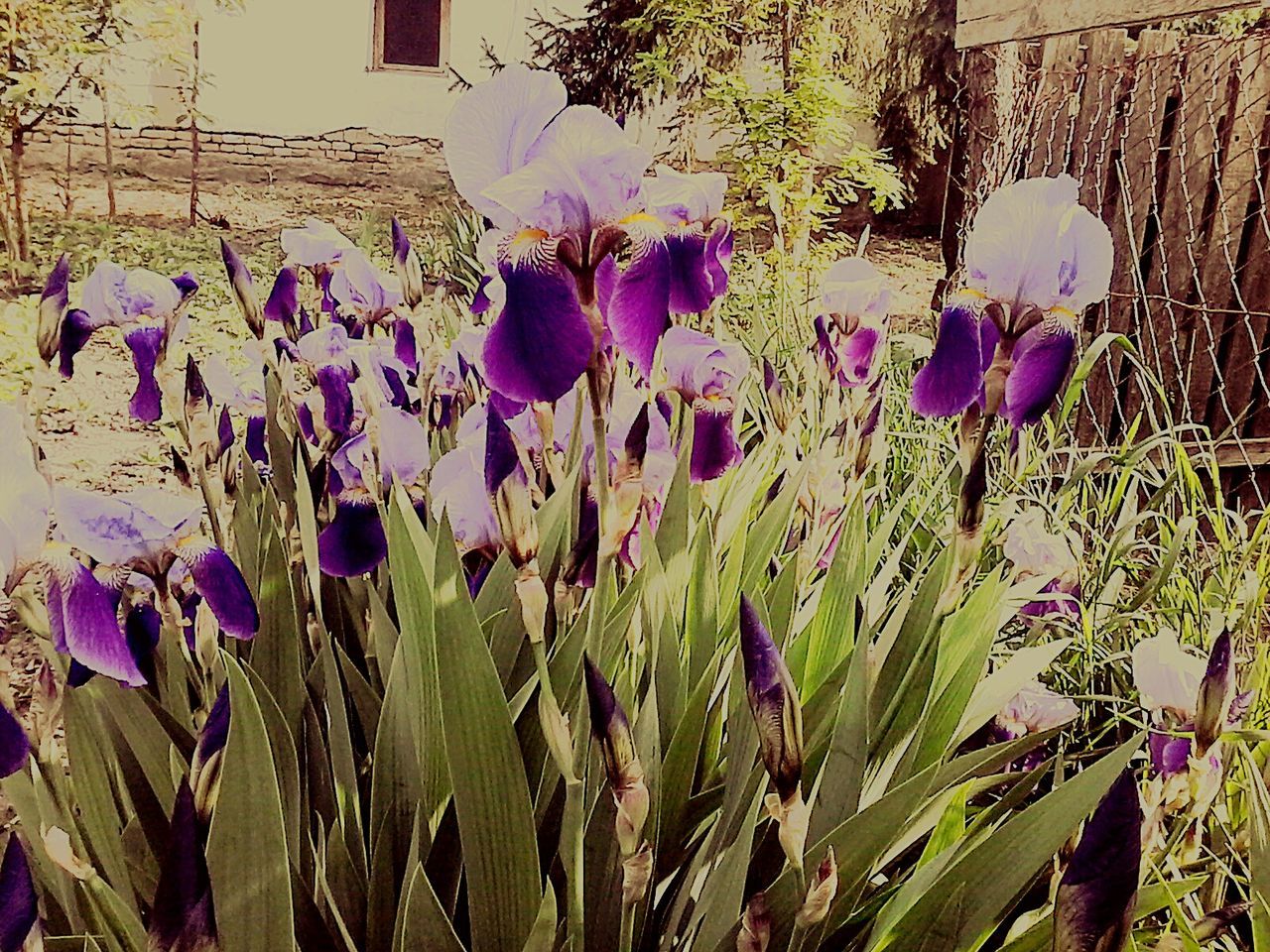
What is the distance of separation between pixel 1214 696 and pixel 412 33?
19.4 ft

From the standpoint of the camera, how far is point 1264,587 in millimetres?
1081

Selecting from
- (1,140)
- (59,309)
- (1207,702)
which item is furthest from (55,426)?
(1207,702)

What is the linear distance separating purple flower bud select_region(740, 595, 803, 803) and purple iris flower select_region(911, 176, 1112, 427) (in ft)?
0.90

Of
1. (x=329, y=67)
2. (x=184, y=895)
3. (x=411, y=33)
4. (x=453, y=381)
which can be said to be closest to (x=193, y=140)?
(x=329, y=67)

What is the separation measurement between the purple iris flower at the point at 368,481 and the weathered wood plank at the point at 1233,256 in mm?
2133

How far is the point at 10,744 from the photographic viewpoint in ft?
1.41

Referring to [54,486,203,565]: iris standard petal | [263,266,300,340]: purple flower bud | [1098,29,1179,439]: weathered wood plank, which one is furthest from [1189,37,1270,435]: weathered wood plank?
[54,486,203,565]: iris standard petal

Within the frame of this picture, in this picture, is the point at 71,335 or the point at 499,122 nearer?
the point at 499,122

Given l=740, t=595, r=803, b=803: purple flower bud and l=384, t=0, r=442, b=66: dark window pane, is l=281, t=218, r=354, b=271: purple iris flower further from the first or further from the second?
l=384, t=0, r=442, b=66: dark window pane

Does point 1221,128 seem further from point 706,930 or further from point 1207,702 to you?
point 706,930

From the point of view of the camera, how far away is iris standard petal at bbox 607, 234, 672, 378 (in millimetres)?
526

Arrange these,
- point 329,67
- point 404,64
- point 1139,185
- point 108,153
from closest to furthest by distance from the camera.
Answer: point 1139,185
point 108,153
point 329,67
point 404,64

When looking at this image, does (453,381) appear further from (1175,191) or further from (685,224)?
(1175,191)

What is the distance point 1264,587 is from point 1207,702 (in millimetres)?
581
